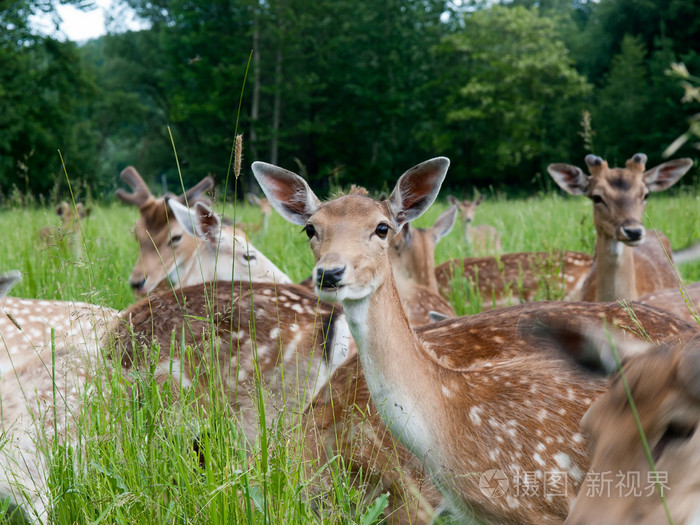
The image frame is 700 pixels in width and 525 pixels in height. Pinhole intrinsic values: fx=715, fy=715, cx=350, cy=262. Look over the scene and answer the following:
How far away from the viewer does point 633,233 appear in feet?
16.2

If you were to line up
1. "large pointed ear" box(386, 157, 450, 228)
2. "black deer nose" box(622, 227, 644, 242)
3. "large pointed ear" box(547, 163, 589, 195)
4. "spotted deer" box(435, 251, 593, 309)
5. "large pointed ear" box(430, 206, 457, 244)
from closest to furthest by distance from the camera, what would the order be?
"large pointed ear" box(386, 157, 450, 228) < "black deer nose" box(622, 227, 644, 242) < "large pointed ear" box(547, 163, 589, 195) < "spotted deer" box(435, 251, 593, 309) < "large pointed ear" box(430, 206, 457, 244)

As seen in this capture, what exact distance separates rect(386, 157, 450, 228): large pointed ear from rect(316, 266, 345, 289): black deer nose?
0.64m

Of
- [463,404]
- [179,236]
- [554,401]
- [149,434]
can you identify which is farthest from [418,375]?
[179,236]

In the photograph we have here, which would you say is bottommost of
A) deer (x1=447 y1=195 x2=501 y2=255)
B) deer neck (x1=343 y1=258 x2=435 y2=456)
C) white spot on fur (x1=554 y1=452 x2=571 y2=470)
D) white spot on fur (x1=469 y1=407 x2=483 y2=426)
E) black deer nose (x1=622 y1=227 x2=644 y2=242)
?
deer (x1=447 y1=195 x2=501 y2=255)

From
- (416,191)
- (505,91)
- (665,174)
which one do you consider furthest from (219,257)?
(505,91)

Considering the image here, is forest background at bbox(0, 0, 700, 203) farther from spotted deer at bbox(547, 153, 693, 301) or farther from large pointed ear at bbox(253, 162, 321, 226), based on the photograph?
large pointed ear at bbox(253, 162, 321, 226)

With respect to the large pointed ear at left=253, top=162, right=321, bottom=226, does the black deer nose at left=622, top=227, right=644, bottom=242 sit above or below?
below

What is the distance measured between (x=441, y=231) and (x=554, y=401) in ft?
14.6

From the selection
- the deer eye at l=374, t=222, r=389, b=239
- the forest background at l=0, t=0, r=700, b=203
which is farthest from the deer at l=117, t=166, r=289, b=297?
the forest background at l=0, t=0, r=700, b=203

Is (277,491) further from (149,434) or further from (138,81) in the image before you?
(138,81)

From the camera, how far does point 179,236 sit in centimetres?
527

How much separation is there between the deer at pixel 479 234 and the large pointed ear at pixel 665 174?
2152 mm

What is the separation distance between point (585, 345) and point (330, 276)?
920 mm

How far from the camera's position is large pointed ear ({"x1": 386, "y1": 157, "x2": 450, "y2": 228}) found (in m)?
2.91
